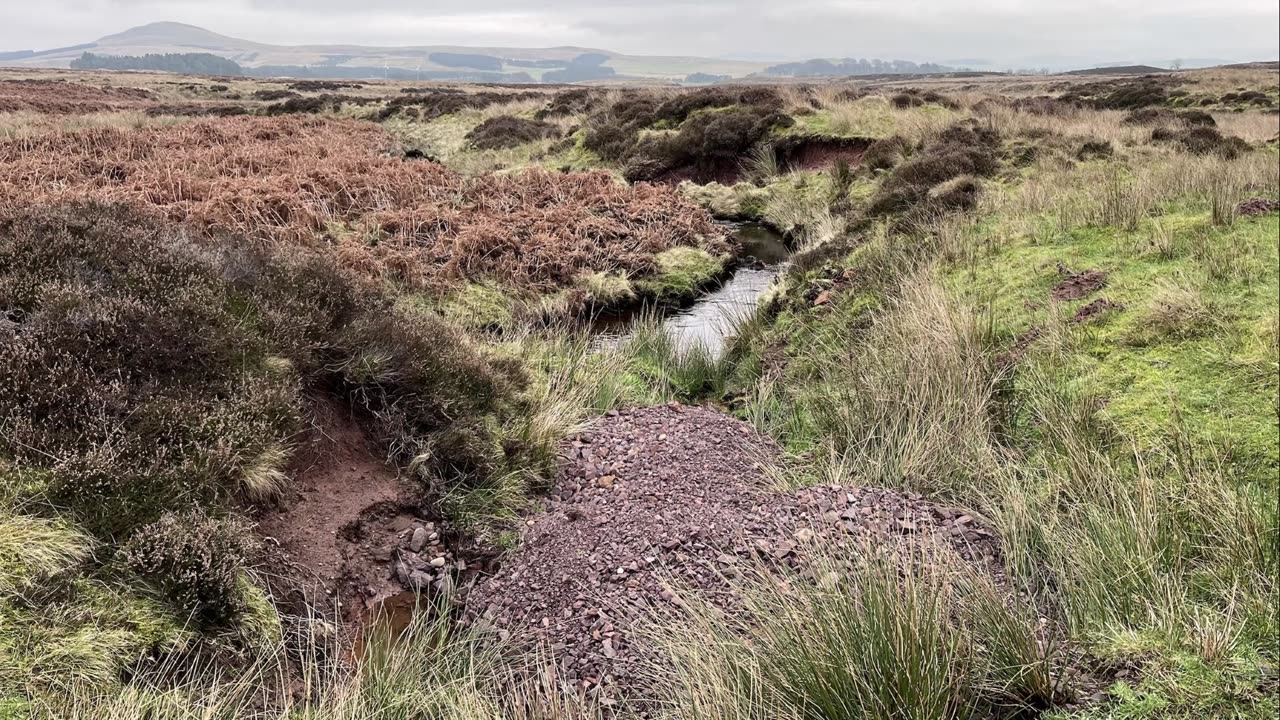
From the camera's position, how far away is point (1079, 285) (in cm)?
747

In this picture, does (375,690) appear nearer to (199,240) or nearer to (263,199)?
(199,240)

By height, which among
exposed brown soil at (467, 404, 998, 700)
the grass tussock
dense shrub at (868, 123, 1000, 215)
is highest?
dense shrub at (868, 123, 1000, 215)

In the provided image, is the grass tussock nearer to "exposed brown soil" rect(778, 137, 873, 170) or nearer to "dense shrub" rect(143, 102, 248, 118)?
"exposed brown soil" rect(778, 137, 873, 170)

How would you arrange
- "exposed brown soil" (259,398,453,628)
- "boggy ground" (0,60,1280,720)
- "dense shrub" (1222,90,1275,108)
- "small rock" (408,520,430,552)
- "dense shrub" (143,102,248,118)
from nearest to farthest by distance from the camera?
"boggy ground" (0,60,1280,720) → "exposed brown soil" (259,398,453,628) → "small rock" (408,520,430,552) → "dense shrub" (143,102,248,118) → "dense shrub" (1222,90,1275,108)

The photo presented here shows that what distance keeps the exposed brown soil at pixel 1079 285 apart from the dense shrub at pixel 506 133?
65.2ft

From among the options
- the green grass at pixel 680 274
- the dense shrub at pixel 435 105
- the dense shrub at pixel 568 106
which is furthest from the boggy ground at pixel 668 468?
the dense shrub at pixel 435 105

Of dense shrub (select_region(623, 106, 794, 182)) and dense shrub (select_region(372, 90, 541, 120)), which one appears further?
dense shrub (select_region(372, 90, 541, 120))

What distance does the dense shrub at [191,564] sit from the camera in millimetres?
3547

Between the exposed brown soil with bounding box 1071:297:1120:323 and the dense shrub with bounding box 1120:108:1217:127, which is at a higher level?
the dense shrub with bounding box 1120:108:1217:127

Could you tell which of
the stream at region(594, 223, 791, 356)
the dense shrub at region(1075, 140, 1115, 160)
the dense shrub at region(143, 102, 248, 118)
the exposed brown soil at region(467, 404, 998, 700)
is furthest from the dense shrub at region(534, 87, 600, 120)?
the exposed brown soil at region(467, 404, 998, 700)


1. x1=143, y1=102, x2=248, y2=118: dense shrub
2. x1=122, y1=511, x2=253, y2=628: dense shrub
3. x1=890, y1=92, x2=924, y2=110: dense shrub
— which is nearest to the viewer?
x1=122, y1=511, x2=253, y2=628: dense shrub

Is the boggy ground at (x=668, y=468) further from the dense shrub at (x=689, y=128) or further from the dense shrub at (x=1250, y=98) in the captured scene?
the dense shrub at (x=1250, y=98)

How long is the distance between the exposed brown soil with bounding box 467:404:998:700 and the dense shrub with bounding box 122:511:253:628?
1363 millimetres

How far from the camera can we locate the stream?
9859mm
